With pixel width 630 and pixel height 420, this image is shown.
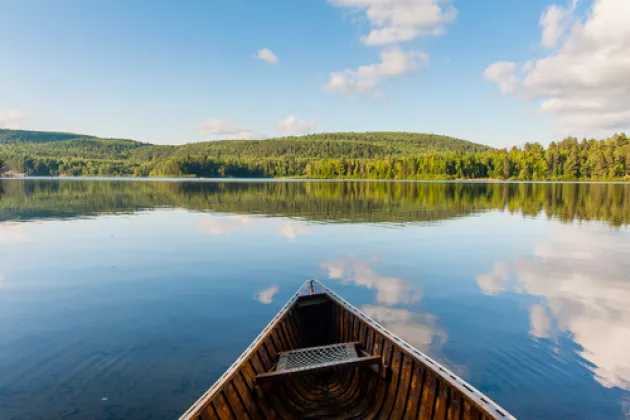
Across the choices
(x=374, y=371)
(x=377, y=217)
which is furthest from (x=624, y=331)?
(x=377, y=217)

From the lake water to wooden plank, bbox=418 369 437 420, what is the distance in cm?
344

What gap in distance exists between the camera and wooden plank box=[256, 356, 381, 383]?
297 inches

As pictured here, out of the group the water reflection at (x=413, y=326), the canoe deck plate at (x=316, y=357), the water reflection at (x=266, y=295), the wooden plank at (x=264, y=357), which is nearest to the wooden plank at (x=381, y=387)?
the canoe deck plate at (x=316, y=357)

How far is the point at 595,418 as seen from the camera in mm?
8617

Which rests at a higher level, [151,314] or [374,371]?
[374,371]

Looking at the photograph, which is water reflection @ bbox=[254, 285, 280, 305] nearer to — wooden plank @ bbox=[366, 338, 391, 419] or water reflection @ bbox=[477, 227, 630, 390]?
wooden plank @ bbox=[366, 338, 391, 419]

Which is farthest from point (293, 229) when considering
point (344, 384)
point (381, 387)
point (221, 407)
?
point (221, 407)

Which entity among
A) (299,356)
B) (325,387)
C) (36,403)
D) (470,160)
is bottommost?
(36,403)

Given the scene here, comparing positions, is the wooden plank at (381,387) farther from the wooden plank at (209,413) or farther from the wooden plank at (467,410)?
the wooden plank at (209,413)

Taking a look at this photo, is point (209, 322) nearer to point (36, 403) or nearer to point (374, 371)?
point (36, 403)

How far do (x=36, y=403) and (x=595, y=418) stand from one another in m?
12.7

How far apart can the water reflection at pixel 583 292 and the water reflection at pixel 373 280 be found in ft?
11.9

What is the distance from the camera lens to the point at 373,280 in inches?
760

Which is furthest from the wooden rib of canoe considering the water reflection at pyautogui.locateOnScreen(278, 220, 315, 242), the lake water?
the water reflection at pyautogui.locateOnScreen(278, 220, 315, 242)
